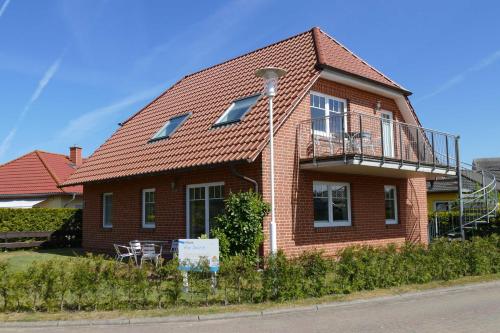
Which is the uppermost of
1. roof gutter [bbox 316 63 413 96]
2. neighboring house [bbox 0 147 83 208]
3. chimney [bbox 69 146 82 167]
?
chimney [bbox 69 146 82 167]

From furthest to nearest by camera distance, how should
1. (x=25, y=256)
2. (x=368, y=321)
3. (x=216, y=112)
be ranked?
(x=25, y=256) → (x=216, y=112) → (x=368, y=321)

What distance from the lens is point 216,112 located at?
1609cm

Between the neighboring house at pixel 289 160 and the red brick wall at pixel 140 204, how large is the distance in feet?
0.12

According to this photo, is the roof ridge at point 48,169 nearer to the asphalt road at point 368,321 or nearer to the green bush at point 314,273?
the green bush at point 314,273

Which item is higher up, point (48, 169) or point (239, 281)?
point (48, 169)

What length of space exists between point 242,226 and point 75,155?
2740cm

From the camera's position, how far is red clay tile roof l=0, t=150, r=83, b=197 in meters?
29.2

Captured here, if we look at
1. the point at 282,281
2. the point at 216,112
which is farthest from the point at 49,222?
the point at 282,281

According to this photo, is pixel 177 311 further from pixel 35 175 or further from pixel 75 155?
pixel 75 155

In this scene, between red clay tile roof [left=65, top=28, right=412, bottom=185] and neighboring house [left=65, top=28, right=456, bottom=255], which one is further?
red clay tile roof [left=65, top=28, right=412, bottom=185]

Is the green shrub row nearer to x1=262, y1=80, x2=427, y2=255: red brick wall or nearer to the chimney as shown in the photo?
x1=262, y1=80, x2=427, y2=255: red brick wall

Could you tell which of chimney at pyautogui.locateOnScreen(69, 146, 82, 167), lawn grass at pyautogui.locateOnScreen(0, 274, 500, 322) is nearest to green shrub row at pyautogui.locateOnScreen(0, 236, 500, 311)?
lawn grass at pyautogui.locateOnScreen(0, 274, 500, 322)

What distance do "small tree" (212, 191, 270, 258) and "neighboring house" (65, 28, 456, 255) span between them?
0.68m

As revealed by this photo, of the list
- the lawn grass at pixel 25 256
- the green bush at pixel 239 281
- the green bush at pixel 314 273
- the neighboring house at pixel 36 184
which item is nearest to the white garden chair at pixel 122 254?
the lawn grass at pixel 25 256
